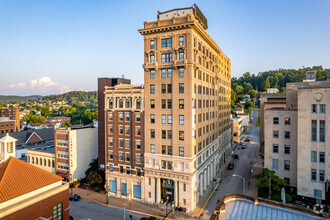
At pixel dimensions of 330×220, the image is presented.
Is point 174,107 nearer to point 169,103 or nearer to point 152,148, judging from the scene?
point 169,103

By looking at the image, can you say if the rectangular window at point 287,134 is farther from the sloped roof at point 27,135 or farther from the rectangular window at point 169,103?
the sloped roof at point 27,135

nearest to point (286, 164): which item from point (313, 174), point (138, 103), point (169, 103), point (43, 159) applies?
point (313, 174)

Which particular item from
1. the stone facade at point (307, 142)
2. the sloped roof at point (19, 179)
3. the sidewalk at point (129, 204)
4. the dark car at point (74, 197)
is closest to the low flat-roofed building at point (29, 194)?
the sloped roof at point (19, 179)

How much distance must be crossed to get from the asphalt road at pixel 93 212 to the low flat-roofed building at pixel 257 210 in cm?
2160

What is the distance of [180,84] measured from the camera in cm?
4212

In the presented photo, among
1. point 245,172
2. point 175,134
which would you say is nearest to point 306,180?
point 245,172

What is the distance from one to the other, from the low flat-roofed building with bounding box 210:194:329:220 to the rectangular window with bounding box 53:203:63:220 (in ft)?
60.3

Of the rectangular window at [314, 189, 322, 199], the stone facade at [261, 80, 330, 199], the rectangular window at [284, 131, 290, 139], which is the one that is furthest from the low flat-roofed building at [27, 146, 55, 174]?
the rectangular window at [314, 189, 322, 199]

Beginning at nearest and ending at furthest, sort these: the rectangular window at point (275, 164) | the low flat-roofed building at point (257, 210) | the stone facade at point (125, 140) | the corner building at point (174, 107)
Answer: the low flat-roofed building at point (257, 210), the corner building at point (174, 107), the rectangular window at point (275, 164), the stone facade at point (125, 140)

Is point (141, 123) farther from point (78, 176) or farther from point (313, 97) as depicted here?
point (313, 97)

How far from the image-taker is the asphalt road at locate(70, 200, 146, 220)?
3925cm

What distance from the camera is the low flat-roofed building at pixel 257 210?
21.8 m

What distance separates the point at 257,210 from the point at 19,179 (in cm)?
2625

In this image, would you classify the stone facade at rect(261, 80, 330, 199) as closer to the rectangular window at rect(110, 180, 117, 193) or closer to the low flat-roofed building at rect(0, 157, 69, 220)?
the rectangular window at rect(110, 180, 117, 193)
